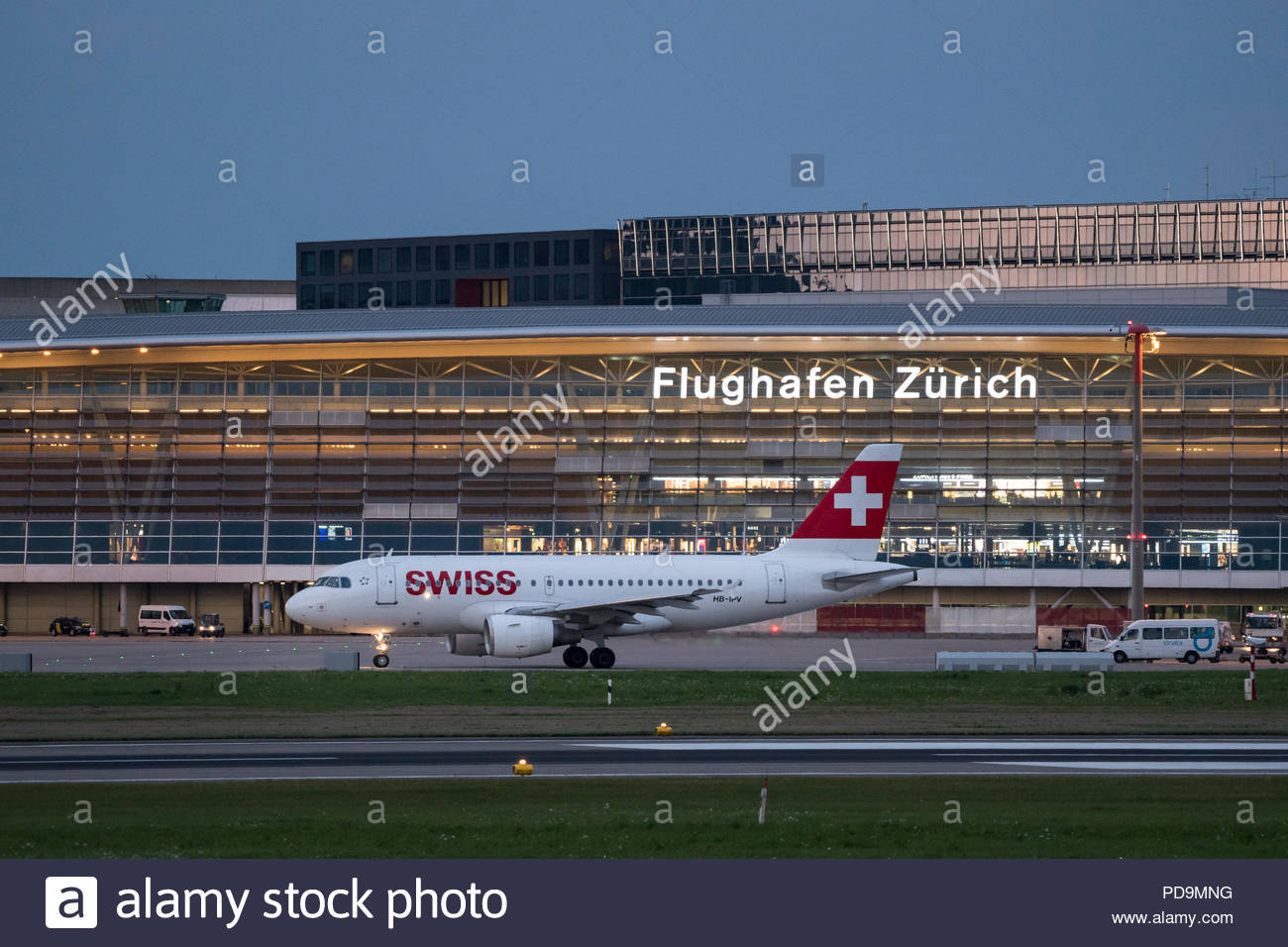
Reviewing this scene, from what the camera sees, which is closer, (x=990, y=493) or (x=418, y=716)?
(x=418, y=716)

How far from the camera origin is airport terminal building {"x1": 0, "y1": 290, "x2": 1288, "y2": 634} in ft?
291

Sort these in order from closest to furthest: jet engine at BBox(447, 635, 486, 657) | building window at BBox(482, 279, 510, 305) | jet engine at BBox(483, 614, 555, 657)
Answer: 1. jet engine at BBox(483, 614, 555, 657)
2. jet engine at BBox(447, 635, 486, 657)
3. building window at BBox(482, 279, 510, 305)

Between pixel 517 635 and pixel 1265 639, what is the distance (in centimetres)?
3368

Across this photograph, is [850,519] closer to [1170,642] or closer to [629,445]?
[1170,642]

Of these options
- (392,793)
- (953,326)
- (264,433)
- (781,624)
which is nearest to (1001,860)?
(392,793)

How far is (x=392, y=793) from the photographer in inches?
961

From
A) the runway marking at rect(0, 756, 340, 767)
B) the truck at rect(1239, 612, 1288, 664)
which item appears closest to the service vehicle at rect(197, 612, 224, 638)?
the truck at rect(1239, 612, 1288, 664)

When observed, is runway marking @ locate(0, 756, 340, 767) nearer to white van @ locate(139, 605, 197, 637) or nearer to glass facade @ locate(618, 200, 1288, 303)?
white van @ locate(139, 605, 197, 637)

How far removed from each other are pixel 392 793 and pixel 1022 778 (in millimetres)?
Answer: 10710

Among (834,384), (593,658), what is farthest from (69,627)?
(593,658)

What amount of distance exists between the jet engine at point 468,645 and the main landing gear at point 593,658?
118 inches

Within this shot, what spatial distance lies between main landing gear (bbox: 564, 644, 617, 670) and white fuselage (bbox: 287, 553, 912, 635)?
1009 mm

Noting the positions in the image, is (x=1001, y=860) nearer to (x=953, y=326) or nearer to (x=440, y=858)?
(x=440, y=858)

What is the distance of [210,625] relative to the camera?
87812 mm
